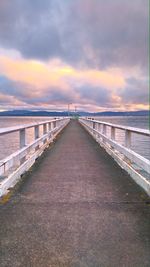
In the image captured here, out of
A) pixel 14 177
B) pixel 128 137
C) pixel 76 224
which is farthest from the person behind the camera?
pixel 128 137

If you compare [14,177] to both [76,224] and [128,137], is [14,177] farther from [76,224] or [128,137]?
[128,137]

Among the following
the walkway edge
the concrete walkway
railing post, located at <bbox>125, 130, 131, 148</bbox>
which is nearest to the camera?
the concrete walkway

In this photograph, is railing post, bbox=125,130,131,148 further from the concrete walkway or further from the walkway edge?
the walkway edge

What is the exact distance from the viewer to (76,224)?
15.4 ft

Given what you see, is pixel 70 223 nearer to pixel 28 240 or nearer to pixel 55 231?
pixel 55 231

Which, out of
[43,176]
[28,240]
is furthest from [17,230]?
[43,176]

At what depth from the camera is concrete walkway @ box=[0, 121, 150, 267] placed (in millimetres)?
3693

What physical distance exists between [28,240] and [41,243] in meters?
0.20

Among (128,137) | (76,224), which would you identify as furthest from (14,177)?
(128,137)

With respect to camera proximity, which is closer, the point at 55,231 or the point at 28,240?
the point at 28,240

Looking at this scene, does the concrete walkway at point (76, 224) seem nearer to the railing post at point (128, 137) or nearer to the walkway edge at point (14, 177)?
the walkway edge at point (14, 177)

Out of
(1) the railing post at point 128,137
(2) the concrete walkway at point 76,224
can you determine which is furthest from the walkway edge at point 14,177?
(1) the railing post at point 128,137

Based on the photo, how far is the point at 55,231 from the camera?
443cm

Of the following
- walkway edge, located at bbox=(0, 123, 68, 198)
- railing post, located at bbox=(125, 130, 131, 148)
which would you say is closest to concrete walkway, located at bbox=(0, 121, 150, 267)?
walkway edge, located at bbox=(0, 123, 68, 198)
